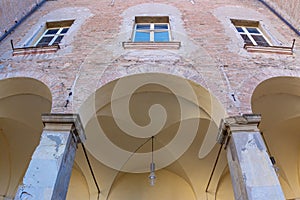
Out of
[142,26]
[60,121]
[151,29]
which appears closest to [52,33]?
[142,26]

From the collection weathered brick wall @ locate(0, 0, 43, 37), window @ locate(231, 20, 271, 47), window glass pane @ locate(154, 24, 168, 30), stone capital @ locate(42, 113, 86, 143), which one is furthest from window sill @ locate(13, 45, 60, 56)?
window @ locate(231, 20, 271, 47)

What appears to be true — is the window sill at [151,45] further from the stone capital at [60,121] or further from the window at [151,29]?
the stone capital at [60,121]

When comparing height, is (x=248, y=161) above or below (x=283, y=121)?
below

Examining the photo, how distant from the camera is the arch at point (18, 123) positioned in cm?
→ 559

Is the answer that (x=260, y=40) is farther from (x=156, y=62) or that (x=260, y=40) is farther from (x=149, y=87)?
(x=149, y=87)

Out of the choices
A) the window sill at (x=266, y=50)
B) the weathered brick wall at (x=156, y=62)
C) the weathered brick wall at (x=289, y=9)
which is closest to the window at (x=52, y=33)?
the weathered brick wall at (x=156, y=62)

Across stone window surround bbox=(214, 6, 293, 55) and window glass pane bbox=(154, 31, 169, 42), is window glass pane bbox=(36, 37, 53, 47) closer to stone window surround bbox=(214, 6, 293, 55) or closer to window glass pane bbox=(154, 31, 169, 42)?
window glass pane bbox=(154, 31, 169, 42)

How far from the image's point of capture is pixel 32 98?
5.98m

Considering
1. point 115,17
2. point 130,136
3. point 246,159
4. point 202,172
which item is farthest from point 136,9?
point 246,159

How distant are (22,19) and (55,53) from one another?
3.15m

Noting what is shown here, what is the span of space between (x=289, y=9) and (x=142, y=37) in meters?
5.18

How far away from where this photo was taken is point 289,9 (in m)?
8.73

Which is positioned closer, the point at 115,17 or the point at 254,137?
the point at 254,137

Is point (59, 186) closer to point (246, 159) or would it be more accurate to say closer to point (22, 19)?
point (246, 159)
